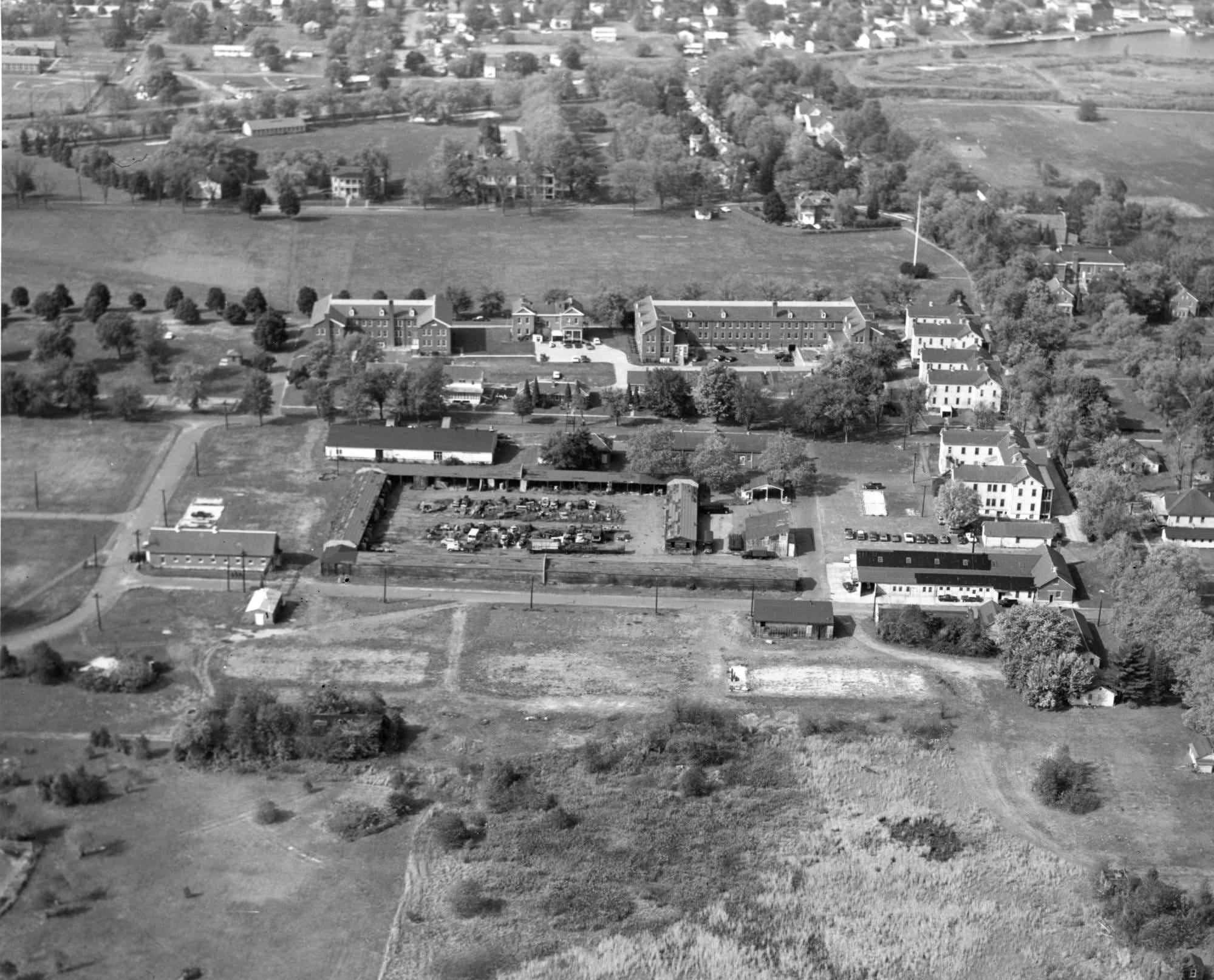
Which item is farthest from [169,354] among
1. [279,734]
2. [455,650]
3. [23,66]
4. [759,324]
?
[23,66]

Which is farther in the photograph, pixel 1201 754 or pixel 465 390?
pixel 465 390

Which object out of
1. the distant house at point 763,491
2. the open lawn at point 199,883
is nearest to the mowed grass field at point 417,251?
the distant house at point 763,491

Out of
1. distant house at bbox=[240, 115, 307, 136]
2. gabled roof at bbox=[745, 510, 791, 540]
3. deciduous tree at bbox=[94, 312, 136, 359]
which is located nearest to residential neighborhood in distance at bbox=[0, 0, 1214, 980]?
gabled roof at bbox=[745, 510, 791, 540]

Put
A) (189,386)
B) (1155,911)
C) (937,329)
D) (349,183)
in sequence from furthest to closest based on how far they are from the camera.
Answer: (349,183) → (937,329) → (189,386) → (1155,911)

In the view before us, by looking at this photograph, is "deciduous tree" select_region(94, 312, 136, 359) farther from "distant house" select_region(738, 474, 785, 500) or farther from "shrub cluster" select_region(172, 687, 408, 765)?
"shrub cluster" select_region(172, 687, 408, 765)

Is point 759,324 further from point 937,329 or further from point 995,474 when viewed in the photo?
point 995,474

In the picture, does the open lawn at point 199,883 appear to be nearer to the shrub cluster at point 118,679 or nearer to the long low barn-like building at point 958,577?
the shrub cluster at point 118,679
